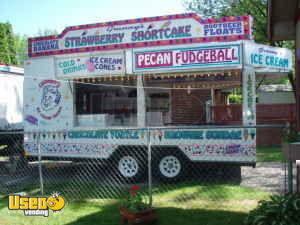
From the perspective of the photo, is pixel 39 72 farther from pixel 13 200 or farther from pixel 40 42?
pixel 13 200

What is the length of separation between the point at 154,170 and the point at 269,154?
6.03m

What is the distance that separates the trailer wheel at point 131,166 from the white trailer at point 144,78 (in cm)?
2

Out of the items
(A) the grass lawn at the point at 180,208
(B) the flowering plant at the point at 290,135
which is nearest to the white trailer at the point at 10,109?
(A) the grass lawn at the point at 180,208

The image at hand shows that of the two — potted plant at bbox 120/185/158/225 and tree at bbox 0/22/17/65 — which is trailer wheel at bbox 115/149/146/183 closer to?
potted plant at bbox 120/185/158/225

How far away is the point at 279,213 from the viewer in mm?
4211

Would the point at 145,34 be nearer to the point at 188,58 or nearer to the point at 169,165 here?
the point at 188,58

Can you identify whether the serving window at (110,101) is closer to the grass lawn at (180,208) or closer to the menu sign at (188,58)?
the menu sign at (188,58)

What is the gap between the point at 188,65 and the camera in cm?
786

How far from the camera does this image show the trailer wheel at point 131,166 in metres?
8.41

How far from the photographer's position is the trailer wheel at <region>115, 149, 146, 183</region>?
27.6 feet

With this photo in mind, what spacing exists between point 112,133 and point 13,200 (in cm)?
299

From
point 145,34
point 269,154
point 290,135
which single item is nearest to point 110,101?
point 145,34
